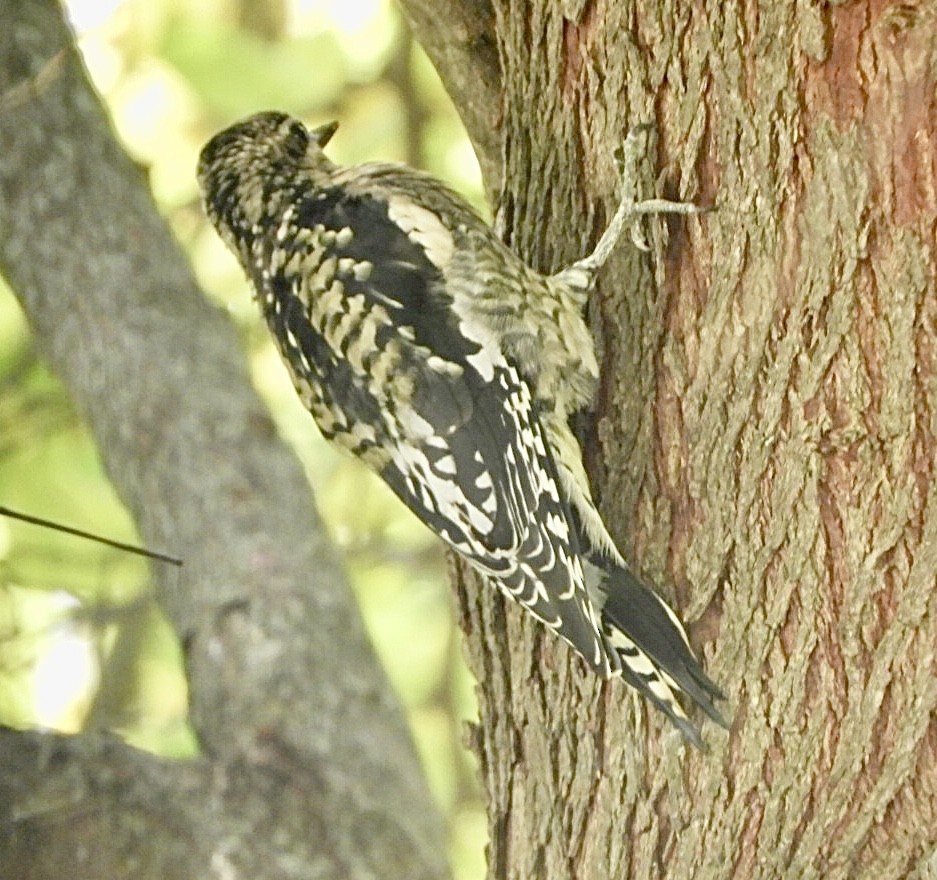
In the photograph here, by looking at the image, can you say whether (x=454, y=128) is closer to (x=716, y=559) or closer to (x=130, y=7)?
(x=130, y=7)

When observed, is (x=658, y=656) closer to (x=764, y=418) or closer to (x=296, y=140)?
(x=764, y=418)

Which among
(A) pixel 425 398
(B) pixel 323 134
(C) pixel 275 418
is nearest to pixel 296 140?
(B) pixel 323 134

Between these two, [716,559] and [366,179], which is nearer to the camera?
[716,559]

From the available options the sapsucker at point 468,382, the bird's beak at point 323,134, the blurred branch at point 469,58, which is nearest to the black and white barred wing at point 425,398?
the sapsucker at point 468,382

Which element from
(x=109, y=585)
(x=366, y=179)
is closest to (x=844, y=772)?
(x=366, y=179)

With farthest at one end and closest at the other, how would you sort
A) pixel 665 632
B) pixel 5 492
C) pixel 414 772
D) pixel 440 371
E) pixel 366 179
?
pixel 5 492, pixel 414 772, pixel 366 179, pixel 440 371, pixel 665 632

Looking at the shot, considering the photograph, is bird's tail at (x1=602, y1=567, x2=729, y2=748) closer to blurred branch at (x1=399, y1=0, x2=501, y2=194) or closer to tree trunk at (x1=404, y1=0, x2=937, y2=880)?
tree trunk at (x1=404, y1=0, x2=937, y2=880)

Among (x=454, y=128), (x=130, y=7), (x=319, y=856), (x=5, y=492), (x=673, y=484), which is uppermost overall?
(x=130, y=7)
